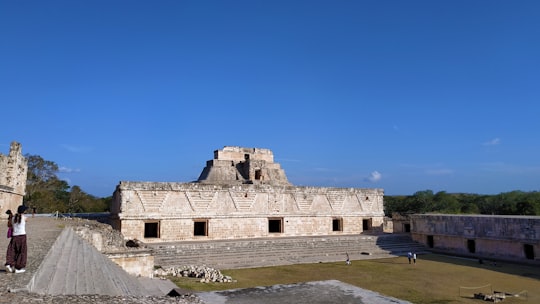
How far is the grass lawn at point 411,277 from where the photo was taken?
39.9 feet

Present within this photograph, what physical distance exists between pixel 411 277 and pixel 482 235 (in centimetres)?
791

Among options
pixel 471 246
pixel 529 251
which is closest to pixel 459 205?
pixel 471 246

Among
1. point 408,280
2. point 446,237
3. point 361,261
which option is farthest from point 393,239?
point 408,280

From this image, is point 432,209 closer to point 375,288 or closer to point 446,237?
point 446,237

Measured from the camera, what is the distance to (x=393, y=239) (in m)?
23.2

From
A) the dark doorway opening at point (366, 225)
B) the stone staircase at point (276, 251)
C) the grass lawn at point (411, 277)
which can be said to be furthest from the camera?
the dark doorway opening at point (366, 225)

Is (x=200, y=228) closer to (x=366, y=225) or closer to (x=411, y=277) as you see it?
(x=366, y=225)

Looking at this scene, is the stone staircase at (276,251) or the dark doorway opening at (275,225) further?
the dark doorway opening at (275,225)

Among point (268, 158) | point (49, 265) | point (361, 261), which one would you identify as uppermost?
point (268, 158)

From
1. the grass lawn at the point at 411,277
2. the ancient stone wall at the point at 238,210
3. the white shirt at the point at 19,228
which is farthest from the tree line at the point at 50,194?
the white shirt at the point at 19,228

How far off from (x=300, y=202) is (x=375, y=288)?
38.6 feet

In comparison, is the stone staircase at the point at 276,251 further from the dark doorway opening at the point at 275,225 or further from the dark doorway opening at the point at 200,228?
the dark doorway opening at the point at 275,225

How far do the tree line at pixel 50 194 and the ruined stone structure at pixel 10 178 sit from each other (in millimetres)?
9279

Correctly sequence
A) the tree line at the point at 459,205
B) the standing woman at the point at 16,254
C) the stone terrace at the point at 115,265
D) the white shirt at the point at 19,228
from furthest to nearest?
the tree line at the point at 459,205
the white shirt at the point at 19,228
the standing woman at the point at 16,254
the stone terrace at the point at 115,265
